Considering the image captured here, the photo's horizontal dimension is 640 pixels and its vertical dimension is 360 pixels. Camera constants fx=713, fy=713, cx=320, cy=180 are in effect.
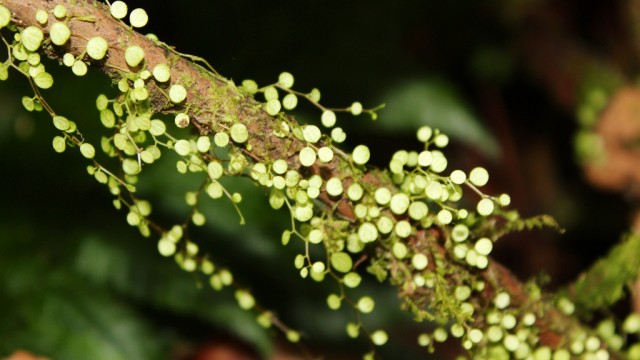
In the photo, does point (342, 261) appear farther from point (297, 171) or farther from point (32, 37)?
point (32, 37)

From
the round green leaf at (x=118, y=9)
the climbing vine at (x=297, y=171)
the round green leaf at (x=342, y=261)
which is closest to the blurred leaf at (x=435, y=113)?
the climbing vine at (x=297, y=171)

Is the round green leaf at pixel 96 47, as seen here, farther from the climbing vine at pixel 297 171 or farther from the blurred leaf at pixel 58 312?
the blurred leaf at pixel 58 312

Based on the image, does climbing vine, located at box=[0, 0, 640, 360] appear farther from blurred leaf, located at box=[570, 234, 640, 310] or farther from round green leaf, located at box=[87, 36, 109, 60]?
blurred leaf, located at box=[570, 234, 640, 310]

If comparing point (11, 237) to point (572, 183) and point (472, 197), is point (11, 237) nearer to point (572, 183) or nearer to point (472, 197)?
point (472, 197)

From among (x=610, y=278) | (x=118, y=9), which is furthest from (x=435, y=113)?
(x=118, y=9)

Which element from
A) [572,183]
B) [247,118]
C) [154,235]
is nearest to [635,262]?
[247,118]

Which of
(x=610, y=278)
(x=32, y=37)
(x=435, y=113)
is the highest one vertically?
(x=435, y=113)
